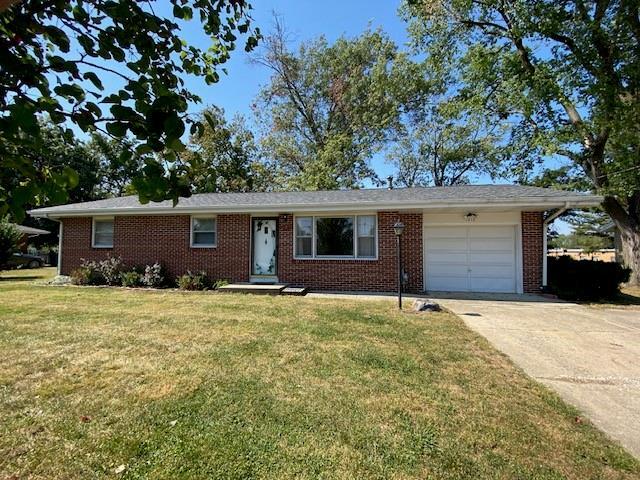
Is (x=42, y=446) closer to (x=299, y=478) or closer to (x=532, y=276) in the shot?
(x=299, y=478)

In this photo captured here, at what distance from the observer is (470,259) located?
11297 millimetres

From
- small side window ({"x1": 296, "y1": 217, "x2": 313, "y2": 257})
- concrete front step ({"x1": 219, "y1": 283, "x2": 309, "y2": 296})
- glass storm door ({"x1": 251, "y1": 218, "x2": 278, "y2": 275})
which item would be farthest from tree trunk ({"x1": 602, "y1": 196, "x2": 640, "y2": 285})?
glass storm door ({"x1": 251, "y1": 218, "x2": 278, "y2": 275})

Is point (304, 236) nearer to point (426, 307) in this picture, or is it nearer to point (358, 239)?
point (358, 239)

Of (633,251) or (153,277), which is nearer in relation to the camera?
(153,277)

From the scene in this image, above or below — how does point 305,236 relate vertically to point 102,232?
below

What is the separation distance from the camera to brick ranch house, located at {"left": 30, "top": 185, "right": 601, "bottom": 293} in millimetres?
10742

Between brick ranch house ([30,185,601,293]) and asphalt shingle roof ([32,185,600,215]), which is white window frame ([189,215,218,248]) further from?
asphalt shingle roof ([32,185,600,215])

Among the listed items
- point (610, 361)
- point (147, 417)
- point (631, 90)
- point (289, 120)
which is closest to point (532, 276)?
point (610, 361)

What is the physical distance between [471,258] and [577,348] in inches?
233

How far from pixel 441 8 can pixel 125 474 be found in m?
19.1

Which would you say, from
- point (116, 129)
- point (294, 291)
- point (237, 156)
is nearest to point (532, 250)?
point (294, 291)

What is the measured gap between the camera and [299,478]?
244 centimetres

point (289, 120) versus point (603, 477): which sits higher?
point (289, 120)

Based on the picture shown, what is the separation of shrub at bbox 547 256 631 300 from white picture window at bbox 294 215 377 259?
546 cm
